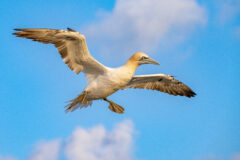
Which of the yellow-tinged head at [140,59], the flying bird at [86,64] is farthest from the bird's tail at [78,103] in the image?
the yellow-tinged head at [140,59]

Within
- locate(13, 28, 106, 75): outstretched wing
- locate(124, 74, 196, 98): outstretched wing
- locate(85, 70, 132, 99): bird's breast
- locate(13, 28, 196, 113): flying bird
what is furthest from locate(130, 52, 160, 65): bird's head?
locate(124, 74, 196, 98): outstretched wing

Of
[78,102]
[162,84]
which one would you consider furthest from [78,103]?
[162,84]

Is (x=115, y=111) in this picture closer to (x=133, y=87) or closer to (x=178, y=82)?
(x=133, y=87)

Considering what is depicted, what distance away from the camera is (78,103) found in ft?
47.7

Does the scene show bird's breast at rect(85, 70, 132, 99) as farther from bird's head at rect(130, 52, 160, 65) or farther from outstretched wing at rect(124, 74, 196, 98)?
outstretched wing at rect(124, 74, 196, 98)

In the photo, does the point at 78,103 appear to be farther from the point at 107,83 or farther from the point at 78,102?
Answer: the point at 107,83

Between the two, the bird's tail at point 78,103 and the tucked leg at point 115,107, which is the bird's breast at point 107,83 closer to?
the bird's tail at point 78,103

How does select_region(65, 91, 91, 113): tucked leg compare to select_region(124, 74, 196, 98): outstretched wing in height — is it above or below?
below

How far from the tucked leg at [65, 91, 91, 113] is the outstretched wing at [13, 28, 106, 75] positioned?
913 millimetres

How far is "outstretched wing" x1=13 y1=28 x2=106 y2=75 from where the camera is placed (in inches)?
494

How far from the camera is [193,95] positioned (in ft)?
56.3

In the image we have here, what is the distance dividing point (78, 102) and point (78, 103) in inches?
7.7

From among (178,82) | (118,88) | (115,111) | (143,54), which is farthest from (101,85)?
(178,82)

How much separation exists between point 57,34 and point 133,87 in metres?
4.66
